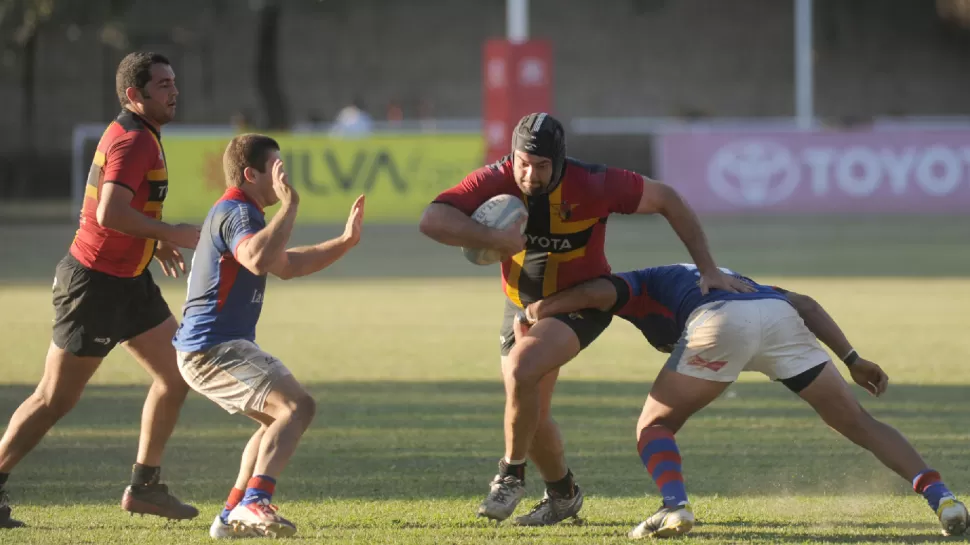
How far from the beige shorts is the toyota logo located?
22.4 m

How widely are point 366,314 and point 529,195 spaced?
9.00m

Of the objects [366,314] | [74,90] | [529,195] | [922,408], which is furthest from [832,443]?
[74,90]

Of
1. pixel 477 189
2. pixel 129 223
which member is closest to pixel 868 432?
pixel 477 189

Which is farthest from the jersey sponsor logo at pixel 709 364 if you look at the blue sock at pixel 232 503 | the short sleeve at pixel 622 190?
the blue sock at pixel 232 503

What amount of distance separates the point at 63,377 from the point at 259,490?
1277mm

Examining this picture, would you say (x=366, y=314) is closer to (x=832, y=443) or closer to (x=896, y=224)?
(x=832, y=443)

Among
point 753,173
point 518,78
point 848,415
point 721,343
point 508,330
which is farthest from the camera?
point 518,78

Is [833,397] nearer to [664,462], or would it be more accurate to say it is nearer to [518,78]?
[664,462]

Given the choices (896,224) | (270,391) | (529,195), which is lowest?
(896,224)

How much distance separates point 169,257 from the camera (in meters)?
7.40

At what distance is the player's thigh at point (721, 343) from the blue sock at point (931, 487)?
2.93ft

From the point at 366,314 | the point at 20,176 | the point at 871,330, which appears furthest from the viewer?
the point at 20,176

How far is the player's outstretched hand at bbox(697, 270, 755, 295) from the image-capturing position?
6.52m

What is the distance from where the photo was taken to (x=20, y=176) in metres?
38.8
